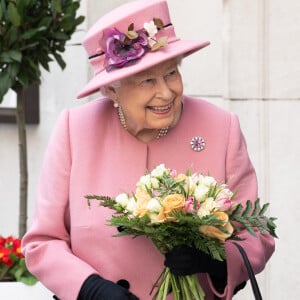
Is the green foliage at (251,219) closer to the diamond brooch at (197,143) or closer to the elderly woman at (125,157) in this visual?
the elderly woman at (125,157)

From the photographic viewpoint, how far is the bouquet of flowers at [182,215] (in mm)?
3635

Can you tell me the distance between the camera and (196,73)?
22.7ft

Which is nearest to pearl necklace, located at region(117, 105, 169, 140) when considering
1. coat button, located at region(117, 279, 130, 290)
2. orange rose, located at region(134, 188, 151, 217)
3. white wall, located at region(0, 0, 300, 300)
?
orange rose, located at region(134, 188, 151, 217)

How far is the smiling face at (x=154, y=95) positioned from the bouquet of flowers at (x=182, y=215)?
0.20 metres

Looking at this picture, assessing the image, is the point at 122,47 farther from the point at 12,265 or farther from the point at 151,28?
the point at 12,265

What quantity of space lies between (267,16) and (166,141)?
2980 mm

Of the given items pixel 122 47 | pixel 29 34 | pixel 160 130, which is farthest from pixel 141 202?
pixel 29 34

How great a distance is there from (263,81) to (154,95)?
311cm

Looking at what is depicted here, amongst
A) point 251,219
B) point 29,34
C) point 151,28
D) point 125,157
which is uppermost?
point 29,34

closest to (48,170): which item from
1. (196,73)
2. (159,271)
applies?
(159,271)

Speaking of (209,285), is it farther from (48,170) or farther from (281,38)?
(281,38)

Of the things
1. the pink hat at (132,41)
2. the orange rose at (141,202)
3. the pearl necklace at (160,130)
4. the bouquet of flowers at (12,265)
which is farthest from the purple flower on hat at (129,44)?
the bouquet of flowers at (12,265)

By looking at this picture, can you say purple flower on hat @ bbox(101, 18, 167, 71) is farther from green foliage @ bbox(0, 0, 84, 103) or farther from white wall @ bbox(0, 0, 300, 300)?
white wall @ bbox(0, 0, 300, 300)

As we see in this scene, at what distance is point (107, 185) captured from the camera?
4.02 metres
